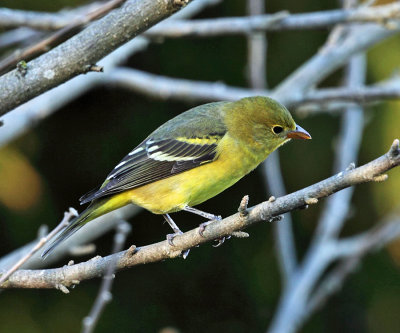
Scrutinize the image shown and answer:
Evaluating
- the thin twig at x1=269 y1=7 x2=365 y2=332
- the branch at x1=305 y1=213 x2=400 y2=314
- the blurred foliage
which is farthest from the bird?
the blurred foliage

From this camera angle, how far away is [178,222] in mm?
5547

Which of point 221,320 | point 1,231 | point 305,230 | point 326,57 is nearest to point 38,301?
point 1,231

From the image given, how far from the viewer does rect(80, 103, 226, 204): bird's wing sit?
3607 mm

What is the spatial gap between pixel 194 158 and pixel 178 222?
1.99 m

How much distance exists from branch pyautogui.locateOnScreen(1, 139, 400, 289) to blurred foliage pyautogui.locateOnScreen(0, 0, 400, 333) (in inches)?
106

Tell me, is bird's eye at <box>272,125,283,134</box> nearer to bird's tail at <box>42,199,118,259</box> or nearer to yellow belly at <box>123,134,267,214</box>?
yellow belly at <box>123,134,267,214</box>

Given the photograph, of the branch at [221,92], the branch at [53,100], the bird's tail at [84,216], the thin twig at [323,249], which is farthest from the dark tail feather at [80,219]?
the branch at [221,92]

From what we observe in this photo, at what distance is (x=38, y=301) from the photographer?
17.2 ft

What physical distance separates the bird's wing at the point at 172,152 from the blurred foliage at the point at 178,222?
1825mm

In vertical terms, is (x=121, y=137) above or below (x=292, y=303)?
above

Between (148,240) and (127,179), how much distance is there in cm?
219

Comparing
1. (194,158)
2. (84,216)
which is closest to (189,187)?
(194,158)

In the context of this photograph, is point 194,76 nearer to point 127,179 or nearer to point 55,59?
point 127,179

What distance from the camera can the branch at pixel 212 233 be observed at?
78.0 inches
